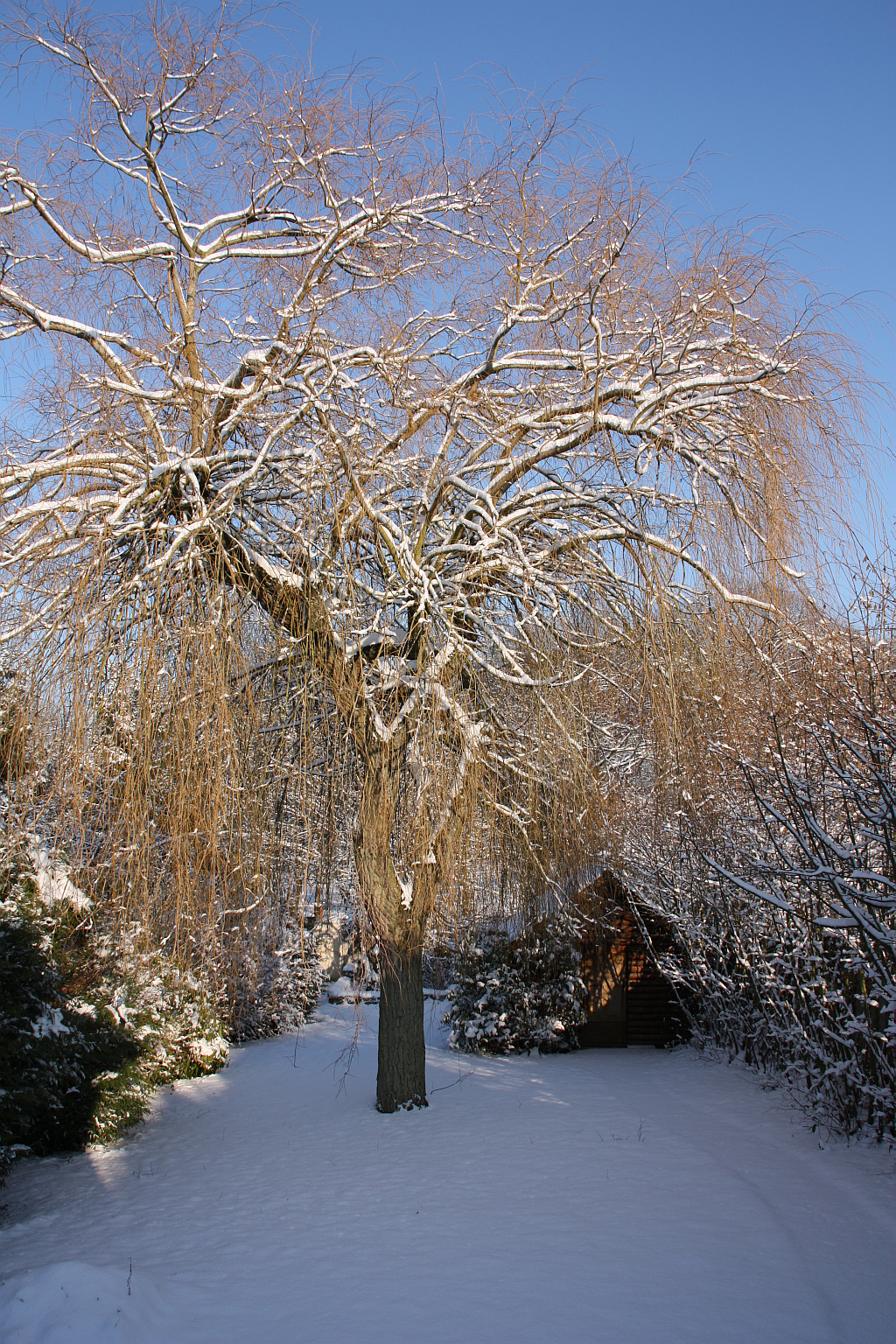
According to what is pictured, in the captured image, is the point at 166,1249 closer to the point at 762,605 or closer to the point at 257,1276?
the point at 257,1276

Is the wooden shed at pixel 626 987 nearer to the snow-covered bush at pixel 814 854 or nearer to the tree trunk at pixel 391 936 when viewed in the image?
the snow-covered bush at pixel 814 854

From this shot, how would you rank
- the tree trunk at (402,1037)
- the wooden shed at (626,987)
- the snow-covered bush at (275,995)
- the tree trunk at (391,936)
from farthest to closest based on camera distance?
the snow-covered bush at (275,995) < the wooden shed at (626,987) < the tree trunk at (402,1037) < the tree trunk at (391,936)

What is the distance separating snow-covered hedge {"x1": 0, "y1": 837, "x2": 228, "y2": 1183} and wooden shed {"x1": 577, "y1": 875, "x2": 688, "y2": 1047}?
5.87m

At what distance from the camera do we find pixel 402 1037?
7.45 m

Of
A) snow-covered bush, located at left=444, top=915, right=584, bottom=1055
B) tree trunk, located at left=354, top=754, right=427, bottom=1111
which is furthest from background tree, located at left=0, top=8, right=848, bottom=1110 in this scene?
snow-covered bush, located at left=444, top=915, right=584, bottom=1055

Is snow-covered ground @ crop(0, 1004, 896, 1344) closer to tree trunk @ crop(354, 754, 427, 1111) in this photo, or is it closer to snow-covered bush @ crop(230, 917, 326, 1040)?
tree trunk @ crop(354, 754, 427, 1111)

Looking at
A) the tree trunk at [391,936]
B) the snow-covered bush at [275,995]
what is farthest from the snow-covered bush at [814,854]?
the snow-covered bush at [275,995]

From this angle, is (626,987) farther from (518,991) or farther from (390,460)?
(390,460)

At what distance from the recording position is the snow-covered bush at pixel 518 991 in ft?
36.8

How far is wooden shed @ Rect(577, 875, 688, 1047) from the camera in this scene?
38.7 ft

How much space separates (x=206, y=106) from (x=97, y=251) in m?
1.15

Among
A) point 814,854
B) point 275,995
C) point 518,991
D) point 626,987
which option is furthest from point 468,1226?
point 275,995

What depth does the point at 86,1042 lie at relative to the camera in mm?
6938

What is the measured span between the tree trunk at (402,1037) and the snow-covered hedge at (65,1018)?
187 centimetres
